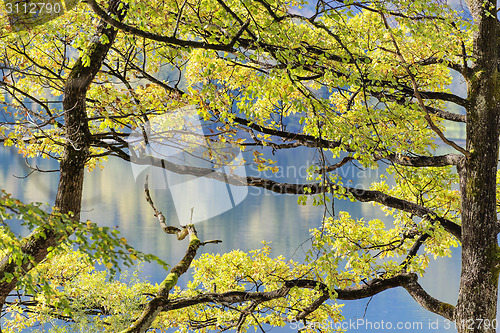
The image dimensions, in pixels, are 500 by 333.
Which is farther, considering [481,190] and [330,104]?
[481,190]

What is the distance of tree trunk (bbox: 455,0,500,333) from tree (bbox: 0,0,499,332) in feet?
0.05

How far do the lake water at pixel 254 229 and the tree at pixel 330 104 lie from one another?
490 inches

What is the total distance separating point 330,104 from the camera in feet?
21.2

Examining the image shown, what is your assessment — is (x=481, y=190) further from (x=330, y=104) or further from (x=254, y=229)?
(x=254, y=229)

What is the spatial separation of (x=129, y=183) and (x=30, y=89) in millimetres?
46069

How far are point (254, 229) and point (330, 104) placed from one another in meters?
27.5

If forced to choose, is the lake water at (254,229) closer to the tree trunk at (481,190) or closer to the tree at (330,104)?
the tree at (330,104)

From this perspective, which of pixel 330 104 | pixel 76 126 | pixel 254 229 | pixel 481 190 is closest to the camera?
pixel 76 126

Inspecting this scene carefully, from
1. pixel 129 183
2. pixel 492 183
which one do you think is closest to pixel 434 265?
pixel 492 183

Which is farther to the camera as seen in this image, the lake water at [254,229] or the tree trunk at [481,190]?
the lake water at [254,229]

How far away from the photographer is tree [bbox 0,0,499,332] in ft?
16.2

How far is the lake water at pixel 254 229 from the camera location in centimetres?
2491

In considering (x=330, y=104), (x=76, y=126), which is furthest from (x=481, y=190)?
(x=76, y=126)

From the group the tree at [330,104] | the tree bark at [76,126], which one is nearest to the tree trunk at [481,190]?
the tree at [330,104]
